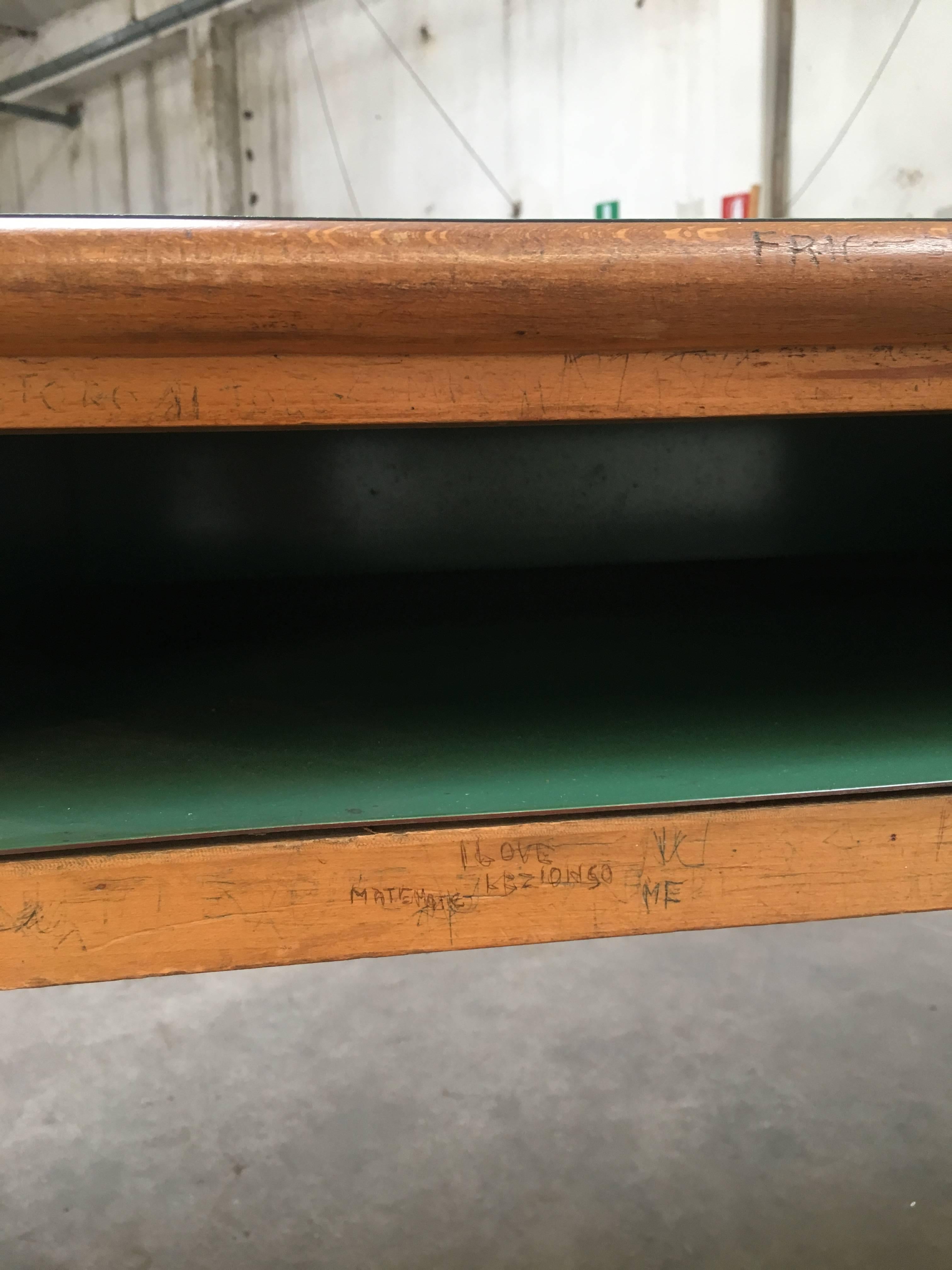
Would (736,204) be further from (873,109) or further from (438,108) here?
(438,108)

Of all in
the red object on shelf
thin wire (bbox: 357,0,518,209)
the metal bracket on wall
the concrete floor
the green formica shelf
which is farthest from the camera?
the metal bracket on wall

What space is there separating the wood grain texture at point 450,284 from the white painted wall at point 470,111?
333 centimetres

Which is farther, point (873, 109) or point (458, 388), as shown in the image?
point (873, 109)

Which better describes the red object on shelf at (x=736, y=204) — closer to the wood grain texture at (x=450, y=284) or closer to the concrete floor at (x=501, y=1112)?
the concrete floor at (x=501, y=1112)

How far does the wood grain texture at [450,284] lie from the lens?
443mm

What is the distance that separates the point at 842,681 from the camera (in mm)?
892

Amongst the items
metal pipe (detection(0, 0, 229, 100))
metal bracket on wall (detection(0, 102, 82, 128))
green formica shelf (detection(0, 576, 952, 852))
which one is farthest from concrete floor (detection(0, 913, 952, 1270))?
metal bracket on wall (detection(0, 102, 82, 128))

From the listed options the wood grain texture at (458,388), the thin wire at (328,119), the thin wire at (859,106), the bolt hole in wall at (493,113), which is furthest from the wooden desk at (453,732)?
the thin wire at (328,119)

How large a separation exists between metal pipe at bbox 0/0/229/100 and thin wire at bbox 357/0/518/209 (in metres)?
1.01

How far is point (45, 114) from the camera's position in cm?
602

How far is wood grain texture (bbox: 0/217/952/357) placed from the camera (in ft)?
1.45

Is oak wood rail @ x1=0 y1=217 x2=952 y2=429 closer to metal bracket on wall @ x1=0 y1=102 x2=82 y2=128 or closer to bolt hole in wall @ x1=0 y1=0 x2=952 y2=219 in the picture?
bolt hole in wall @ x1=0 y1=0 x2=952 y2=219

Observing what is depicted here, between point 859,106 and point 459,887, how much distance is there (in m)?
3.62

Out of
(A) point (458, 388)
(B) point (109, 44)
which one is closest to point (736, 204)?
(A) point (458, 388)
